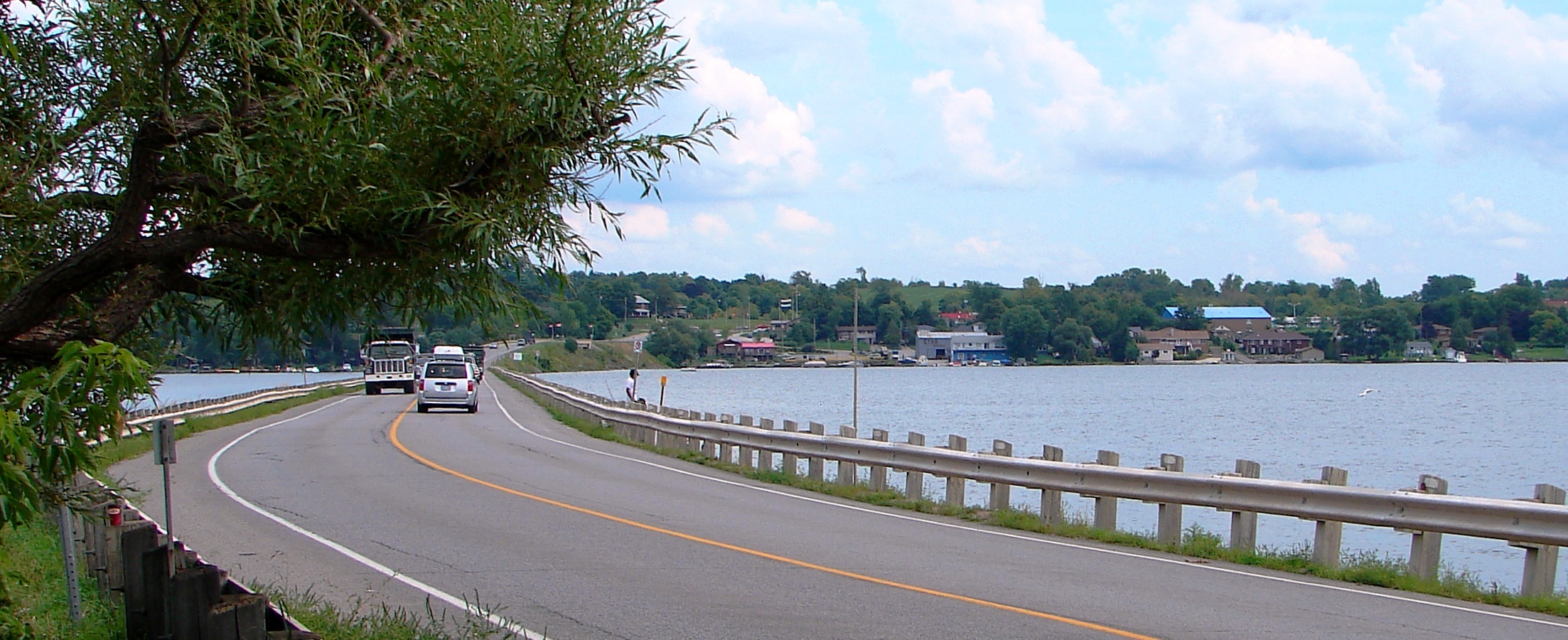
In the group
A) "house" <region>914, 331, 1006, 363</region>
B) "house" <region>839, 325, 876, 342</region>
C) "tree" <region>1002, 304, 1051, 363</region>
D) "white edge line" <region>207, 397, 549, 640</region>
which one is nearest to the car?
"white edge line" <region>207, 397, 549, 640</region>

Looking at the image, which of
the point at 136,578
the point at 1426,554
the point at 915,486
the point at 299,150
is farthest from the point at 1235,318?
the point at 299,150

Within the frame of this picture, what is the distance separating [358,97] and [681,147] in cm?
→ 136

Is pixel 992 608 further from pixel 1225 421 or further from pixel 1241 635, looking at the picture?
pixel 1225 421

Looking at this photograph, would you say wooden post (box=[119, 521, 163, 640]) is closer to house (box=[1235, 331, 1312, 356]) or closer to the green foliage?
the green foliage

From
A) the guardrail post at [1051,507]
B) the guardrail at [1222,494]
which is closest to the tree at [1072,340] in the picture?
the guardrail at [1222,494]

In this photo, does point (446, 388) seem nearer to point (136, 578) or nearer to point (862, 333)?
point (136, 578)

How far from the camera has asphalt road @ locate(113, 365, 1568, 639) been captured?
8.91 meters

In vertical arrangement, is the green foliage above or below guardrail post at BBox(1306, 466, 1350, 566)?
above

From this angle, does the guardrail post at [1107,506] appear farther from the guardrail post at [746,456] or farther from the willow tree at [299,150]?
the willow tree at [299,150]

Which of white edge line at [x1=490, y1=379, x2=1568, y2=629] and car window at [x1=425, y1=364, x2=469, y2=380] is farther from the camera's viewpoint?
car window at [x1=425, y1=364, x2=469, y2=380]

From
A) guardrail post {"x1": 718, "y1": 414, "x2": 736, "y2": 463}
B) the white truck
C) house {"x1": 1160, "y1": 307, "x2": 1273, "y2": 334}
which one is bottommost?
the white truck

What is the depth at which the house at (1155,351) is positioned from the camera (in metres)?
147

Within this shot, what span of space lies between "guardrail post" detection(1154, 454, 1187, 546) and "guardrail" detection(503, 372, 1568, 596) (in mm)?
10

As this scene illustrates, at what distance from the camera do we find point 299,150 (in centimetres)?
495
